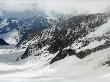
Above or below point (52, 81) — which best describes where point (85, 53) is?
above

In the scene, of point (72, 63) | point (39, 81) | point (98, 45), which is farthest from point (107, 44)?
point (39, 81)

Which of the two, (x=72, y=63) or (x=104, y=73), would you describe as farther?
(x=72, y=63)

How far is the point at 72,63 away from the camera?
653 ft

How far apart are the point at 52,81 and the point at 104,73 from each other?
2514 cm

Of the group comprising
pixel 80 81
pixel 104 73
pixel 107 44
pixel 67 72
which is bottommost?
pixel 80 81

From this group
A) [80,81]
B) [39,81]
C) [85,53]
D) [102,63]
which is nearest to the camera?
[80,81]

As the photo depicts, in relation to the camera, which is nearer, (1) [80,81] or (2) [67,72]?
(1) [80,81]

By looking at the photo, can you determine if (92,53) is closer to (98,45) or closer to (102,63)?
(98,45)

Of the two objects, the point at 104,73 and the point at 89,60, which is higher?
the point at 89,60

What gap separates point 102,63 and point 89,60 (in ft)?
49.1

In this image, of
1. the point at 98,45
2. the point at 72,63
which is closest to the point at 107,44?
the point at 98,45

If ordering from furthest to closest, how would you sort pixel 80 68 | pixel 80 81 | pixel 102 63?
pixel 80 68 < pixel 102 63 < pixel 80 81

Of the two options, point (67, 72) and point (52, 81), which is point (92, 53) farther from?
point (52, 81)

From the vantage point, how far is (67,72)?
18550 centimetres
